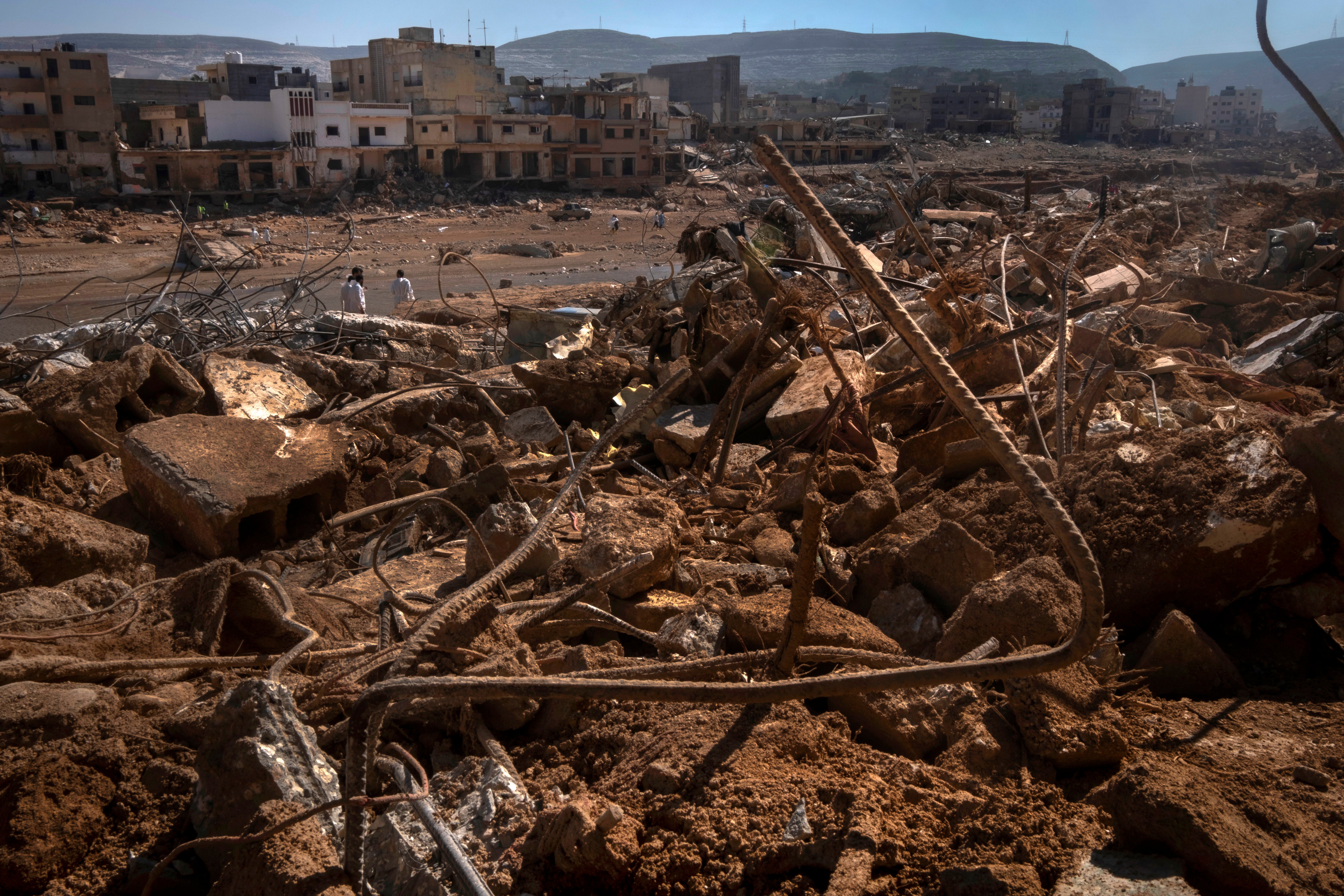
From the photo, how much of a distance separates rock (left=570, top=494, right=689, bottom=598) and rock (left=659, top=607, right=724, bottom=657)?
42cm

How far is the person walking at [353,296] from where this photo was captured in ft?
39.1

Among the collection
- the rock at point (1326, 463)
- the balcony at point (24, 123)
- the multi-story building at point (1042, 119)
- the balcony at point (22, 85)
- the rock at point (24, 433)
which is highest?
the multi-story building at point (1042, 119)

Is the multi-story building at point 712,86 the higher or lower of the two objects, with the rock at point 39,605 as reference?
higher

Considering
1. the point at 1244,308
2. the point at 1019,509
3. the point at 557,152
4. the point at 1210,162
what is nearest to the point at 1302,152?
the point at 1210,162

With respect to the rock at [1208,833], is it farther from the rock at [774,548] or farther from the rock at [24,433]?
the rock at [24,433]

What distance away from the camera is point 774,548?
3.73 meters

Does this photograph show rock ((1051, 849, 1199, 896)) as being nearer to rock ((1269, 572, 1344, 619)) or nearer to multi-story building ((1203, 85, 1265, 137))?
rock ((1269, 572, 1344, 619))

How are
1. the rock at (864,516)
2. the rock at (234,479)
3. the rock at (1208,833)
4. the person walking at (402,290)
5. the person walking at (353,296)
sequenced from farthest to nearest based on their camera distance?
the person walking at (402,290), the person walking at (353,296), the rock at (234,479), the rock at (864,516), the rock at (1208,833)

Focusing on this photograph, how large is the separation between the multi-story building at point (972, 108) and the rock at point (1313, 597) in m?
93.8

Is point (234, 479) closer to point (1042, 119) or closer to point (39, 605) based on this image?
point (39, 605)

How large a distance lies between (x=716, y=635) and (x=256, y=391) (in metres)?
5.03

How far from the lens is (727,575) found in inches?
141

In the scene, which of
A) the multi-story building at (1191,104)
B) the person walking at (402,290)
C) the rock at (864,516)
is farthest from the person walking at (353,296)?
the multi-story building at (1191,104)

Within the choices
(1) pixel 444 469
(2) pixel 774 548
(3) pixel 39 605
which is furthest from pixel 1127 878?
(1) pixel 444 469
